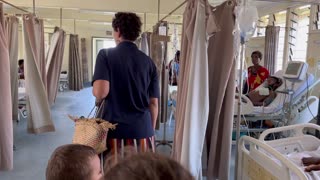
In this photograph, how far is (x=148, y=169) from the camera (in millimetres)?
652

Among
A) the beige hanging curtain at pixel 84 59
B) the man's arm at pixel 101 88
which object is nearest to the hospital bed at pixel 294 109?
the man's arm at pixel 101 88

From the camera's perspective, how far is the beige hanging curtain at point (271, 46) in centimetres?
574

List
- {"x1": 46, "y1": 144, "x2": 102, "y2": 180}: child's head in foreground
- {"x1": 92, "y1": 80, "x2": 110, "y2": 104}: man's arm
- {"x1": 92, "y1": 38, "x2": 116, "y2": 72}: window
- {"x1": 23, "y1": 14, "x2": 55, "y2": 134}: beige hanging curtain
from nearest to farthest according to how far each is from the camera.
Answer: {"x1": 46, "y1": 144, "x2": 102, "y2": 180}: child's head in foreground → {"x1": 92, "y1": 80, "x2": 110, "y2": 104}: man's arm → {"x1": 23, "y1": 14, "x2": 55, "y2": 134}: beige hanging curtain → {"x1": 92, "y1": 38, "x2": 116, "y2": 72}: window

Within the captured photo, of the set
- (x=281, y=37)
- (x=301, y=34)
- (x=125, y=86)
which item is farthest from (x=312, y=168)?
(x=281, y=37)

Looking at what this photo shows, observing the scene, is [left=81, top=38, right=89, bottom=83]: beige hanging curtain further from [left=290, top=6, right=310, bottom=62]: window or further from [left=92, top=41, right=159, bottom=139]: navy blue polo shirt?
[left=92, top=41, right=159, bottom=139]: navy blue polo shirt

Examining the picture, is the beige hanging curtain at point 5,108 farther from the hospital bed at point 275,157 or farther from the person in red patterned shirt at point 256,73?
the person in red patterned shirt at point 256,73

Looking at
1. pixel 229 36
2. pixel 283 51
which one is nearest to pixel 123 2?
pixel 283 51

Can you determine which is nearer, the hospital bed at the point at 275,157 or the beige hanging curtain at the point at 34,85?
the hospital bed at the point at 275,157

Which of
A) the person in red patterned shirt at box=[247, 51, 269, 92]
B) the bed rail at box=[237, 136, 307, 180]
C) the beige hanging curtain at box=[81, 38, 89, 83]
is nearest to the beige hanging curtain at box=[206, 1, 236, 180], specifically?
the bed rail at box=[237, 136, 307, 180]

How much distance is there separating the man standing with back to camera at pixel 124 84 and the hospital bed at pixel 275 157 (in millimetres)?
687

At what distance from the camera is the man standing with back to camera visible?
1.82 m

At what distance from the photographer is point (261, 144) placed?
6.07 feet

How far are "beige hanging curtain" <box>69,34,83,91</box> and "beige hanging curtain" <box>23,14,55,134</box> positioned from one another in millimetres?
5901

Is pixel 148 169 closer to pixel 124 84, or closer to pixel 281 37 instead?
pixel 124 84
